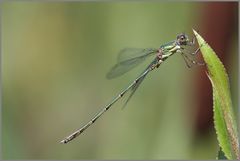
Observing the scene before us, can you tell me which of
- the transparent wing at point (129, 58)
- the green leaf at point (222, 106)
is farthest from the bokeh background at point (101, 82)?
the green leaf at point (222, 106)

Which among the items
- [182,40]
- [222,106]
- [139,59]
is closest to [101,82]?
[139,59]

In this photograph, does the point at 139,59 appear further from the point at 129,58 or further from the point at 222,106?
the point at 222,106

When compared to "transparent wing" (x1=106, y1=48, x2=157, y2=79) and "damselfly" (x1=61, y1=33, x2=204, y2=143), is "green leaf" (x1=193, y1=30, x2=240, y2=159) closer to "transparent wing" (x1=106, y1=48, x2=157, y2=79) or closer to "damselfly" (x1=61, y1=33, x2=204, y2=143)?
"damselfly" (x1=61, y1=33, x2=204, y2=143)

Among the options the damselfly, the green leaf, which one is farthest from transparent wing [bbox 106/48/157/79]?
the green leaf

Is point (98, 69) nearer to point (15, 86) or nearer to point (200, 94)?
point (15, 86)

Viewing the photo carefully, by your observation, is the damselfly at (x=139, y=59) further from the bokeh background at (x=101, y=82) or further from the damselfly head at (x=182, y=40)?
the bokeh background at (x=101, y=82)

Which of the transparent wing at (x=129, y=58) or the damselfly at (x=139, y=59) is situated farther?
the transparent wing at (x=129, y=58)
